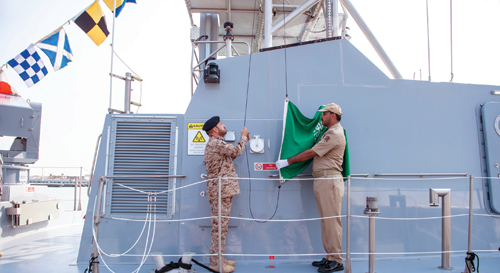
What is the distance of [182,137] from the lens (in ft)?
11.0

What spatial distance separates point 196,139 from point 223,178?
0.65 m

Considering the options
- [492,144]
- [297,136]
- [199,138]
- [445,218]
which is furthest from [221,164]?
[492,144]

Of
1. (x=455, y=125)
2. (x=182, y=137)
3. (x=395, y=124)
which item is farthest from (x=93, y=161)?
(x=455, y=125)

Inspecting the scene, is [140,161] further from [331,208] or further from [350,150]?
[350,150]

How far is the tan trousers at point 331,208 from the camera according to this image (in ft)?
9.31

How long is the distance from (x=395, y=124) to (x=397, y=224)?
1065mm

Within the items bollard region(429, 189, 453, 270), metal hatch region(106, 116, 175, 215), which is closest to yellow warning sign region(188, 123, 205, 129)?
metal hatch region(106, 116, 175, 215)

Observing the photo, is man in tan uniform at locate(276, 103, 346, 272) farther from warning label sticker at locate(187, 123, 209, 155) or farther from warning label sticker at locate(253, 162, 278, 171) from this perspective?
warning label sticker at locate(187, 123, 209, 155)

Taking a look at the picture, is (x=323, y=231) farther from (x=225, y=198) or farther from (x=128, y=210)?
(x=128, y=210)

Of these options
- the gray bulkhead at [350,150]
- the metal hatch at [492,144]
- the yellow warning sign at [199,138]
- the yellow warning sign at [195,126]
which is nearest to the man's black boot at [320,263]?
the gray bulkhead at [350,150]

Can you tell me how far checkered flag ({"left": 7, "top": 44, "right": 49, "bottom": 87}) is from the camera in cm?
551

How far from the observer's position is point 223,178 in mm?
2863

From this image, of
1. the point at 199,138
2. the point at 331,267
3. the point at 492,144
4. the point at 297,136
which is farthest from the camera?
the point at 492,144

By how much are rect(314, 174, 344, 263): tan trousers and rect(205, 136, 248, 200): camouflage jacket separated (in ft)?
2.57
